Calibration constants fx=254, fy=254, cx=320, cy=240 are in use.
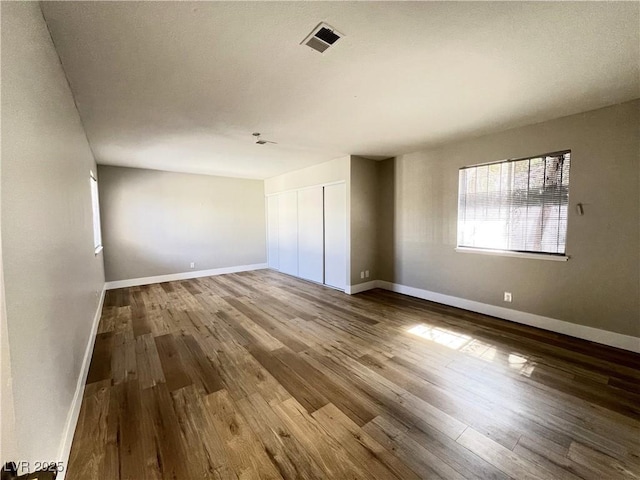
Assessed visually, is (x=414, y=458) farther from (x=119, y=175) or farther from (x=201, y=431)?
(x=119, y=175)

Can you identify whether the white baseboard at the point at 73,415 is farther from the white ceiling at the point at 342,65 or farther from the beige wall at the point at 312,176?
the beige wall at the point at 312,176

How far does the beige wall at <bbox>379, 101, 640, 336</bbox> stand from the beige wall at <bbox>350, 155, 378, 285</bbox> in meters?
1.07

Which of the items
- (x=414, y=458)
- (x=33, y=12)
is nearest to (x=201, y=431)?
(x=414, y=458)

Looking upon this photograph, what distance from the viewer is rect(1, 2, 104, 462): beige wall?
920 mm

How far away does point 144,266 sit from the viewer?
17.6 feet

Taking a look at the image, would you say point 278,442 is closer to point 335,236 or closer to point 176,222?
point 335,236

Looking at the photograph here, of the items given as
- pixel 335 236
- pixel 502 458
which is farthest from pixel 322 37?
pixel 335 236

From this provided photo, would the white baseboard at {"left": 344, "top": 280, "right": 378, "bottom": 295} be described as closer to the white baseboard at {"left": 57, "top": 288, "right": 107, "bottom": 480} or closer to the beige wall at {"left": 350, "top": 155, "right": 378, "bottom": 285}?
the beige wall at {"left": 350, "top": 155, "right": 378, "bottom": 285}

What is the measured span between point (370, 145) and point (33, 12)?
3.39 meters

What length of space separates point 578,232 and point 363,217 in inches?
110

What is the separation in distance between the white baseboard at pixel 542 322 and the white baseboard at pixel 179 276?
4222mm

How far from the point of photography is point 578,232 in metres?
2.79

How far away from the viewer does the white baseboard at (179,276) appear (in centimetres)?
512

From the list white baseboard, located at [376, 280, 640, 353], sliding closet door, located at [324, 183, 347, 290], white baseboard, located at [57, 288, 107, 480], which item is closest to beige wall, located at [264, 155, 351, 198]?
sliding closet door, located at [324, 183, 347, 290]
